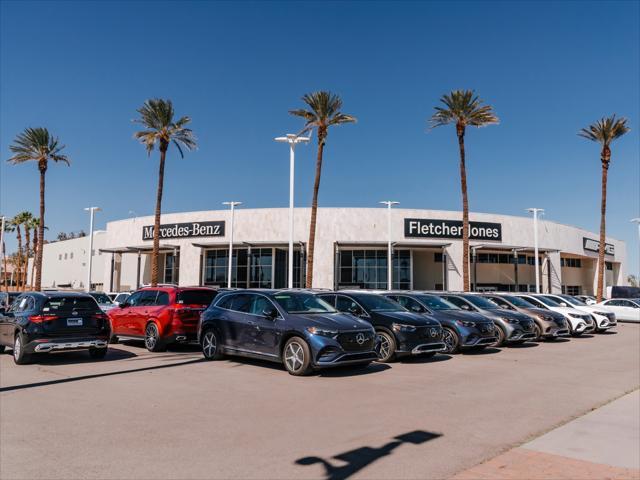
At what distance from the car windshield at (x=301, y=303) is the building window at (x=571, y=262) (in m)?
48.4

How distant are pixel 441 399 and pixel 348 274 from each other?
34901 mm

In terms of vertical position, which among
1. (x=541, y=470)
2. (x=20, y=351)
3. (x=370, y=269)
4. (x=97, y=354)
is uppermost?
(x=370, y=269)

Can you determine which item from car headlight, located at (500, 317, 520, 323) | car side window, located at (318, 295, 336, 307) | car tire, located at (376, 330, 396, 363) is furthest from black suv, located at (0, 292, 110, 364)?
car headlight, located at (500, 317, 520, 323)

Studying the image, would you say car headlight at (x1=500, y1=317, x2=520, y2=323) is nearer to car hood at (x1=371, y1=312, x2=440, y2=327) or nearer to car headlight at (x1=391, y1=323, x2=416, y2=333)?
car hood at (x1=371, y1=312, x2=440, y2=327)

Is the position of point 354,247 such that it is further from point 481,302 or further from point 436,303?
point 436,303

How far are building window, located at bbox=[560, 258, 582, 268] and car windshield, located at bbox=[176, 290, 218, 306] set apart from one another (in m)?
47.6

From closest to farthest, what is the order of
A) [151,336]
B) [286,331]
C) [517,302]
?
1. [286,331]
2. [151,336]
3. [517,302]

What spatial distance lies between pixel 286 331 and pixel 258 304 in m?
1.26

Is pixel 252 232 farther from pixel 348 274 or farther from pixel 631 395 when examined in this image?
pixel 631 395

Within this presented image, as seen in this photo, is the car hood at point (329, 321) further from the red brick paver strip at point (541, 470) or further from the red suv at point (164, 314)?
the red brick paver strip at point (541, 470)

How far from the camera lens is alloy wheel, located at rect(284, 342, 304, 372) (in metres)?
10.4

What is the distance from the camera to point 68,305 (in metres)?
12.0

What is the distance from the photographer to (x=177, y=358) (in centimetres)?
1288

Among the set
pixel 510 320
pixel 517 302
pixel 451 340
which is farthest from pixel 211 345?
pixel 517 302
